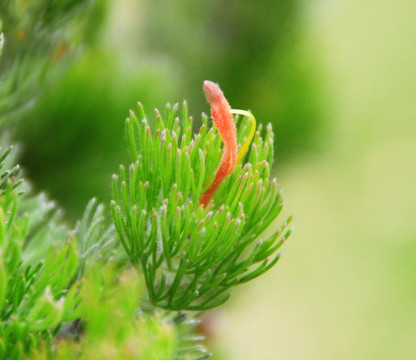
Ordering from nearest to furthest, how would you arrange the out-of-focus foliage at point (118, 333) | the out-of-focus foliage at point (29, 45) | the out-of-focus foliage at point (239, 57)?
the out-of-focus foliage at point (118, 333) < the out-of-focus foliage at point (29, 45) < the out-of-focus foliage at point (239, 57)

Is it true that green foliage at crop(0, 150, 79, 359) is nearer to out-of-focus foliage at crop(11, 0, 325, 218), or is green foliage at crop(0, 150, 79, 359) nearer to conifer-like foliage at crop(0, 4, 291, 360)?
conifer-like foliage at crop(0, 4, 291, 360)

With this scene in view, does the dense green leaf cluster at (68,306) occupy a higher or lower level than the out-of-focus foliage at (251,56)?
lower

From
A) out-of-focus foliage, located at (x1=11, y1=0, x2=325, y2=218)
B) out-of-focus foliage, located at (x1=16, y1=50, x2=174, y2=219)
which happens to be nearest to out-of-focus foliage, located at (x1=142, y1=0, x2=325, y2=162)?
out-of-focus foliage, located at (x1=11, y1=0, x2=325, y2=218)

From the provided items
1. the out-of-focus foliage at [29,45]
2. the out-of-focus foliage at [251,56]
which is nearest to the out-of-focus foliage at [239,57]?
the out-of-focus foliage at [251,56]

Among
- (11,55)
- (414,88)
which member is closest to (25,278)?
(11,55)

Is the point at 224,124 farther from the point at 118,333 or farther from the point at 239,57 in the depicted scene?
the point at 239,57

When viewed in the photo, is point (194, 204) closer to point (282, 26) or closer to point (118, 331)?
point (118, 331)

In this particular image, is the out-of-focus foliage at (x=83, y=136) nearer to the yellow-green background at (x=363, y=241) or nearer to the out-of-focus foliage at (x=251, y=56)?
the out-of-focus foliage at (x=251, y=56)

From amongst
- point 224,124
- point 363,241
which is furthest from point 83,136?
point 363,241
